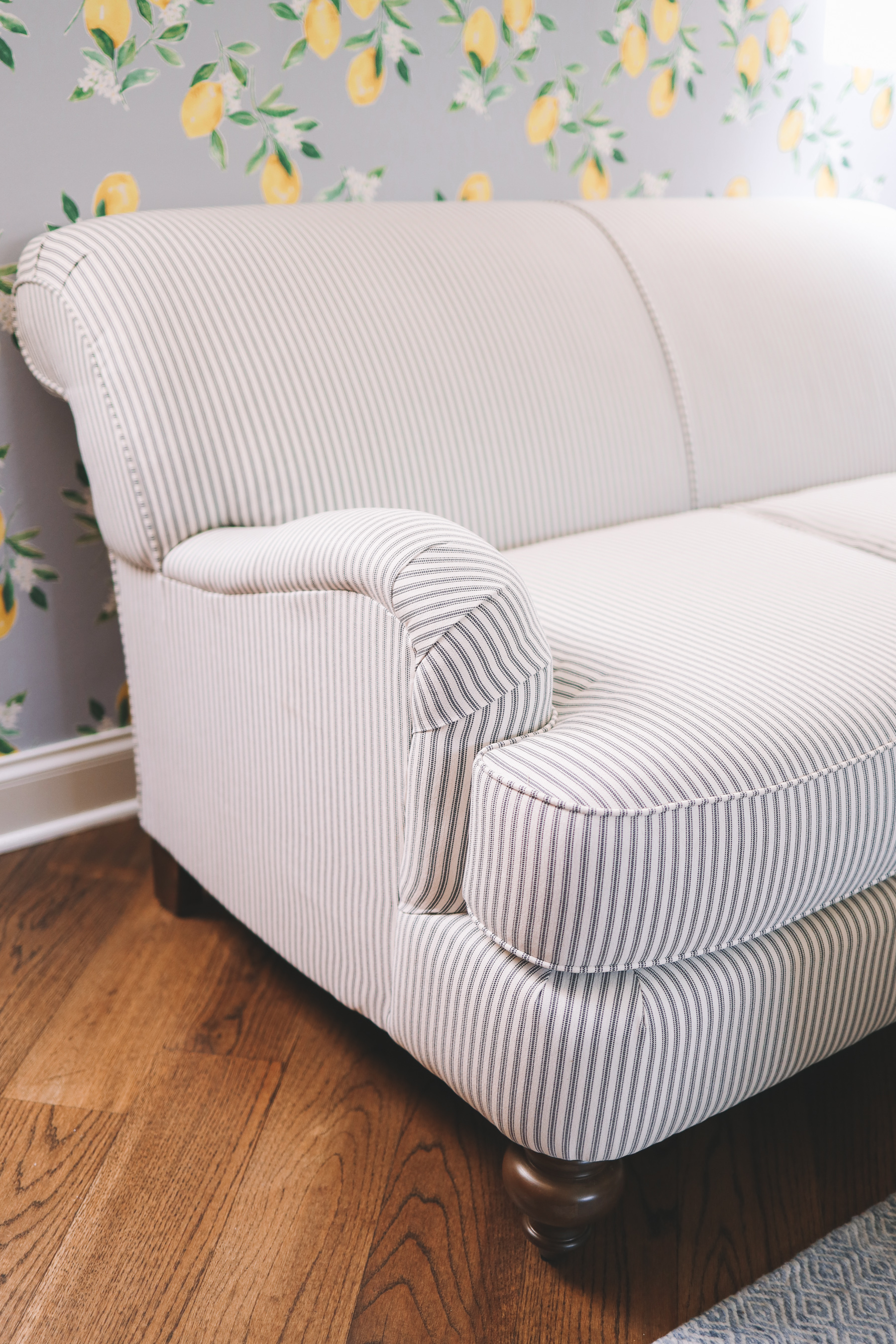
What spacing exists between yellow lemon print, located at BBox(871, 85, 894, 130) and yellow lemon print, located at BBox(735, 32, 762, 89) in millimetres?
336

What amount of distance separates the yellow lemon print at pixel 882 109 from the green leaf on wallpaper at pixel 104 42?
1434 millimetres

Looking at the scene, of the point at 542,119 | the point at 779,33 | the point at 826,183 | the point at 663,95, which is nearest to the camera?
the point at 542,119

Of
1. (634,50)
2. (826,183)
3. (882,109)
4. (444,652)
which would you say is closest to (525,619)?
(444,652)

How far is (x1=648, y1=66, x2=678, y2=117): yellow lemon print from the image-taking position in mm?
1676

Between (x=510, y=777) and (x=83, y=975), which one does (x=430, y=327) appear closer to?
(x=510, y=777)

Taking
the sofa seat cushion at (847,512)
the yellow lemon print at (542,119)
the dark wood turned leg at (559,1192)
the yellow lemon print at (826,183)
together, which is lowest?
the dark wood turned leg at (559,1192)

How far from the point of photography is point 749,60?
1774 millimetres

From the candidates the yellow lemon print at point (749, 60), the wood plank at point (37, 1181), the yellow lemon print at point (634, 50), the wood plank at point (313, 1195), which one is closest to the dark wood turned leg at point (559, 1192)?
the wood plank at point (313, 1195)

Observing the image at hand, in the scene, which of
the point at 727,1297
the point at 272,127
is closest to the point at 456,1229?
the point at 727,1297

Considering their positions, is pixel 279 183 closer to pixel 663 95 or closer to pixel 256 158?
pixel 256 158

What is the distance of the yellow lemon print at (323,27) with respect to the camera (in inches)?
52.0

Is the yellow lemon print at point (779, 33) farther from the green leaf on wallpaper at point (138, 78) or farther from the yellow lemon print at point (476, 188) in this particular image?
the green leaf on wallpaper at point (138, 78)

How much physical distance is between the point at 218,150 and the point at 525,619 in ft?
2.86

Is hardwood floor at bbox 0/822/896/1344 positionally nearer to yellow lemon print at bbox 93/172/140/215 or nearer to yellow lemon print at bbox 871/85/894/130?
yellow lemon print at bbox 93/172/140/215
